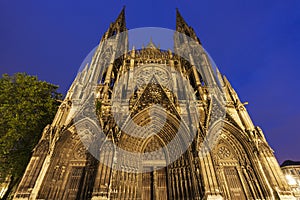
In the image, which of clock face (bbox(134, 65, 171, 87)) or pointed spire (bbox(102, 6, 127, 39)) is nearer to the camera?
clock face (bbox(134, 65, 171, 87))

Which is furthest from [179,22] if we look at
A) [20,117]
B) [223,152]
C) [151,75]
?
[20,117]

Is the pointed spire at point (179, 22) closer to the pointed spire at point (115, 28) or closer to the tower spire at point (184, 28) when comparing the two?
the tower spire at point (184, 28)

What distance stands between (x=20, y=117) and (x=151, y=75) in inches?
436

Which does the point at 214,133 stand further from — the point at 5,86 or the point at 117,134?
the point at 5,86

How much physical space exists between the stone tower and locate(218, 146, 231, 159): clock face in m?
0.07

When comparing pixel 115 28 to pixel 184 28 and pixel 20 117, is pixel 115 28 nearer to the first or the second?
pixel 184 28

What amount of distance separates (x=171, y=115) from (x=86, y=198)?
6.92 meters

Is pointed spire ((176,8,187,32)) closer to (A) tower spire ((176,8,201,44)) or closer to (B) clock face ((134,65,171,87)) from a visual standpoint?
(A) tower spire ((176,8,201,44))

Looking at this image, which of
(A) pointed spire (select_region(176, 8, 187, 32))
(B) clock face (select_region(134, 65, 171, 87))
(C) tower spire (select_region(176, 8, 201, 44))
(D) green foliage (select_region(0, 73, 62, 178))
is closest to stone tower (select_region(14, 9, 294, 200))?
(D) green foliage (select_region(0, 73, 62, 178))

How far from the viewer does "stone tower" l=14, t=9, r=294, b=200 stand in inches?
371

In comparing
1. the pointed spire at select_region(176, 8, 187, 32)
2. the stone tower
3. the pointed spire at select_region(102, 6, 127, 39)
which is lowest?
the stone tower

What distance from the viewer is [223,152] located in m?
11.8

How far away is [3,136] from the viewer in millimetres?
10438

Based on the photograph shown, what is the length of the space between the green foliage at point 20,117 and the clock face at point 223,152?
39.3 feet
